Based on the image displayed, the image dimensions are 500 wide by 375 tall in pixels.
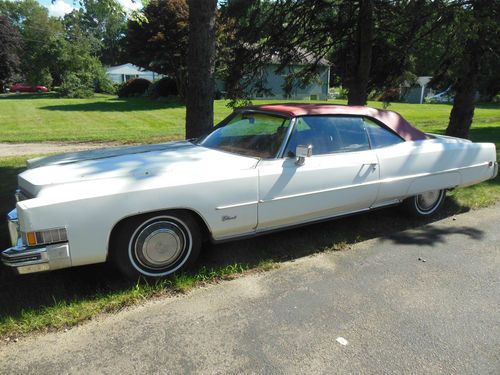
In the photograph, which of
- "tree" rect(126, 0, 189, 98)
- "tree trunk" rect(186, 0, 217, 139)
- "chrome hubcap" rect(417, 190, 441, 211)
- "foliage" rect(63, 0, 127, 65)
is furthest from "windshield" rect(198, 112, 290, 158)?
"foliage" rect(63, 0, 127, 65)

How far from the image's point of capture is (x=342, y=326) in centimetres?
Result: 306

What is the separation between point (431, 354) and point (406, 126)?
295cm

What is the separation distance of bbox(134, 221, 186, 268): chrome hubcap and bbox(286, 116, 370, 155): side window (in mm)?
1299

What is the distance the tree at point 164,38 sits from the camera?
1008 inches

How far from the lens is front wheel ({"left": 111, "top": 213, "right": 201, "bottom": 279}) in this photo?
3406 millimetres

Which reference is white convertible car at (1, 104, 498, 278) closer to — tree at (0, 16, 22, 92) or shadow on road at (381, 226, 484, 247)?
shadow on road at (381, 226, 484, 247)

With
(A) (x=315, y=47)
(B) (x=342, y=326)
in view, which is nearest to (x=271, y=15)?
(A) (x=315, y=47)

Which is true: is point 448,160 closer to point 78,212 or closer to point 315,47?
point 78,212

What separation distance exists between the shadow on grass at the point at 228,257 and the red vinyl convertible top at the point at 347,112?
1.02 meters

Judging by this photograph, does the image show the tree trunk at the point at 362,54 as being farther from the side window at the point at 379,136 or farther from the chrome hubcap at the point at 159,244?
the chrome hubcap at the point at 159,244

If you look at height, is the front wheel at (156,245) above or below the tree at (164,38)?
below

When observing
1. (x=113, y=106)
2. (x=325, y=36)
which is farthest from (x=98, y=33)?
(x=325, y=36)

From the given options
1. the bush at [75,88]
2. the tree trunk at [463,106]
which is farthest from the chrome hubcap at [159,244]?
the bush at [75,88]

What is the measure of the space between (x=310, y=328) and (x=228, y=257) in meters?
1.29
